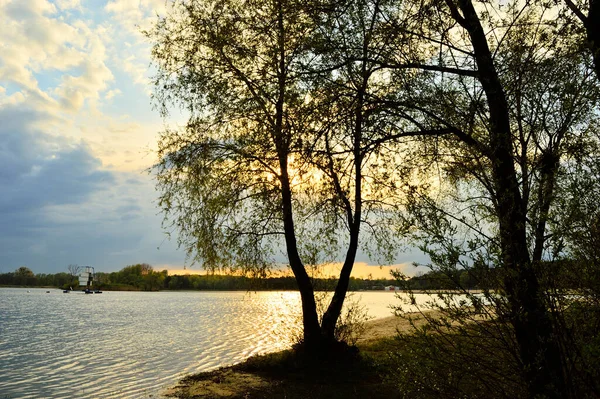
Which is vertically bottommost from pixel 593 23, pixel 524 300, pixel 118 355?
pixel 118 355

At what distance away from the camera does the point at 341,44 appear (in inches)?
297

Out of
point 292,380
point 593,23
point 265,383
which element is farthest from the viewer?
point 292,380

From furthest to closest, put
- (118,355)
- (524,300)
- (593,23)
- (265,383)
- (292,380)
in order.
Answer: (118,355) < (292,380) < (265,383) < (593,23) < (524,300)

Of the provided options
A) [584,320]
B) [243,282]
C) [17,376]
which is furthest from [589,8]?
[17,376]

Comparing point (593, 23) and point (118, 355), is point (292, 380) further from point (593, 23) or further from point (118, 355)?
point (118, 355)

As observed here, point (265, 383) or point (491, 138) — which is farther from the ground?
point (491, 138)

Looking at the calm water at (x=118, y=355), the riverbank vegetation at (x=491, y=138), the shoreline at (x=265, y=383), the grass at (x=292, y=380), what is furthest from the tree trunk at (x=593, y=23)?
the calm water at (x=118, y=355)

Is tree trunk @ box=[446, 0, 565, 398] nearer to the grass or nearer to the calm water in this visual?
the grass

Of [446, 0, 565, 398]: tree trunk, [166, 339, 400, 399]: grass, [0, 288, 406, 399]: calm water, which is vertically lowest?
[0, 288, 406, 399]: calm water

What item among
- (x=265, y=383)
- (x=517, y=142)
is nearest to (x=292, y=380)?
(x=265, y=383)

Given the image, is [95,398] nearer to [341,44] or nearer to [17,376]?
[17,376]

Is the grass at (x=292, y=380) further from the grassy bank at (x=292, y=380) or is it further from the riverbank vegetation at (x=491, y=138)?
the riverbank vegetation at (x=491, y=138)

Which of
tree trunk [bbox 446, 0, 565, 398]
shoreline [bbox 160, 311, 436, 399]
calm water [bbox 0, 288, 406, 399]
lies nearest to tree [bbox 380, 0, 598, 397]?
tree trunk [bbox 446, 0, 565, 398]

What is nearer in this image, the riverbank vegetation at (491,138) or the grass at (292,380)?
the riverbank vegetation at (491,138)
